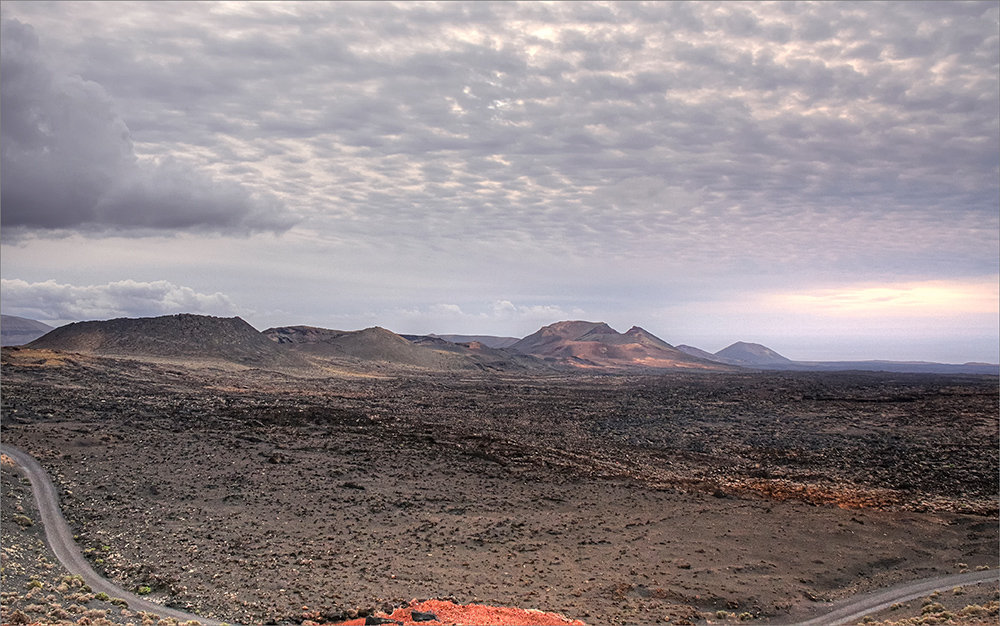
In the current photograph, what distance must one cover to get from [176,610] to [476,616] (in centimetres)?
749

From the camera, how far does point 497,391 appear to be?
74312 millimetres

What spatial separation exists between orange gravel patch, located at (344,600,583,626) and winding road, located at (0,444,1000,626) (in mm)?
4553

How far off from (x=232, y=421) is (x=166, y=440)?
6863 mm

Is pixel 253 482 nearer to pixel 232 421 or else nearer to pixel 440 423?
pixel 232 421

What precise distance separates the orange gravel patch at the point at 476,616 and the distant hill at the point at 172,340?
277 feet

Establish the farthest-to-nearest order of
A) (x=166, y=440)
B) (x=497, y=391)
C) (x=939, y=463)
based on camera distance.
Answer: (x=497, y=391)
(x=939, y=463)
(x=166, y=440)

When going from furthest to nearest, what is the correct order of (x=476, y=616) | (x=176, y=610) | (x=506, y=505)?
(x=506, y=505) < (x=176, y=610) < (x=476, y=616)

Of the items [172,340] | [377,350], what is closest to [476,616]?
[172,340]

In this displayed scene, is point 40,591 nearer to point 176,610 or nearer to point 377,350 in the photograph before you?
point 176,610

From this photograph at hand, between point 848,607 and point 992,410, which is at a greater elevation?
point 992,410

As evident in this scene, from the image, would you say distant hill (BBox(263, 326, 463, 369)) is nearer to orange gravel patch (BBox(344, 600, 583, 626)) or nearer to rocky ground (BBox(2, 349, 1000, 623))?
rocky ground (BBox(2, 349, 1000, 623))

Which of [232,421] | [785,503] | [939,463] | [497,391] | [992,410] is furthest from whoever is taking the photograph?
[497,391]

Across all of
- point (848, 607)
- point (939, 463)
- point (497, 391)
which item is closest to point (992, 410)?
point (939, 463)

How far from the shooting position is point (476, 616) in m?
14.0
